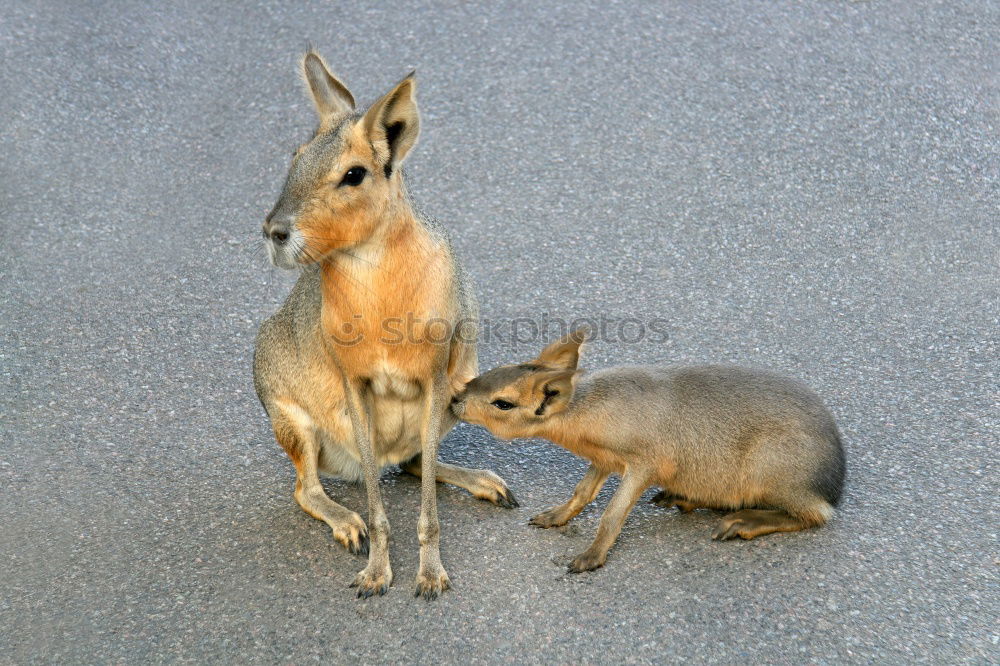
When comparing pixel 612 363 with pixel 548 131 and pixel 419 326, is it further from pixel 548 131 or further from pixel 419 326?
pixel 548 131

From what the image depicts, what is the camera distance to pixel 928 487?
4.11 m

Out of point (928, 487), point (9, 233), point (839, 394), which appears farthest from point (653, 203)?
point (9, 233)

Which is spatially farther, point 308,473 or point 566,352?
point 308,473

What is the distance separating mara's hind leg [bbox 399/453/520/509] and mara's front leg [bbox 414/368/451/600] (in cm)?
34

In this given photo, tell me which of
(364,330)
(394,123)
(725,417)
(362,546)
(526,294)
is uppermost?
(394,123)

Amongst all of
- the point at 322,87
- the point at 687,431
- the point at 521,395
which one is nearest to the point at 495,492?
the point at 521,395

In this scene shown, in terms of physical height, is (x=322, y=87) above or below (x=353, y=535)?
above

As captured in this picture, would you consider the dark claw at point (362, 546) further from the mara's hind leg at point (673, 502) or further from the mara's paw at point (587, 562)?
the mara's hind leg at point (673, 502)

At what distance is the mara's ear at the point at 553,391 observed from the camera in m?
3.80

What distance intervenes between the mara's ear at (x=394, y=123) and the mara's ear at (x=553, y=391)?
0.91 meters

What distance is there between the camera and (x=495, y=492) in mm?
4160

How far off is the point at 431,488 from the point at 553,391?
556 millimetres

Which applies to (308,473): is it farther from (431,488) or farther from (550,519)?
(550,519)

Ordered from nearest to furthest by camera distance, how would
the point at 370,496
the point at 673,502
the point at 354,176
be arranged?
the point at 354,176, the point at 370,496, the point at 673,502
